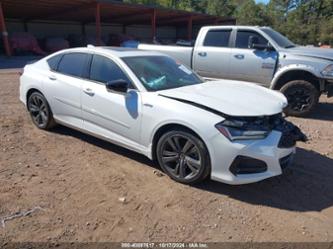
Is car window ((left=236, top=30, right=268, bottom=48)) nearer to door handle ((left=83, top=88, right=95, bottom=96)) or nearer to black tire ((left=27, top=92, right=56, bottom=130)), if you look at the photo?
door handle ((left=83, top=88, right=95, bottom=96))

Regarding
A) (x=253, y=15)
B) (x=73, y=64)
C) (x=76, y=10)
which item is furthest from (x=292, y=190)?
(x=253, y=15)

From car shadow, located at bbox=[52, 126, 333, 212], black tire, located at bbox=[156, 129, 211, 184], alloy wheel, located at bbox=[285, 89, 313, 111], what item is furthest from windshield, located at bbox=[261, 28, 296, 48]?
black tire, located at bbox=[156, 129, 211, 184]

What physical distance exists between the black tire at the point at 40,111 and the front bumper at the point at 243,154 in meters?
3.23

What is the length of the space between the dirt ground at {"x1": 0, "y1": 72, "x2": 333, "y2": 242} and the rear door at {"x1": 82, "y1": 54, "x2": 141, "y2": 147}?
42 centimetres

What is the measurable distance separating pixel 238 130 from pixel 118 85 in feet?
5.47

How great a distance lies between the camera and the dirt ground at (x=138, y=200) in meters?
3.12

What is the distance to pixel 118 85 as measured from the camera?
4234 millimetres

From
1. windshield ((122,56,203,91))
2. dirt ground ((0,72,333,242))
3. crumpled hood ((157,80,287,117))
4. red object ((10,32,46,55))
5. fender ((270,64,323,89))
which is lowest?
red object ((10,32,46,55))

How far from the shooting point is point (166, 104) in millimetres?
3977

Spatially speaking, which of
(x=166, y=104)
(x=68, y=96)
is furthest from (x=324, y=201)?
(x=68, y=96)

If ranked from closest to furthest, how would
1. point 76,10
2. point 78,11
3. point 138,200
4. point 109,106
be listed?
point 138,200
point 109,106
point 76,10
point 78,11

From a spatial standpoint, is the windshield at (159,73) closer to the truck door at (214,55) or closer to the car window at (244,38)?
the truck door at (214,55)

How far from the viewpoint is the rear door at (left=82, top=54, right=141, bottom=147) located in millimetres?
4270

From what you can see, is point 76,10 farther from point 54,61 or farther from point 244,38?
point 54,61
